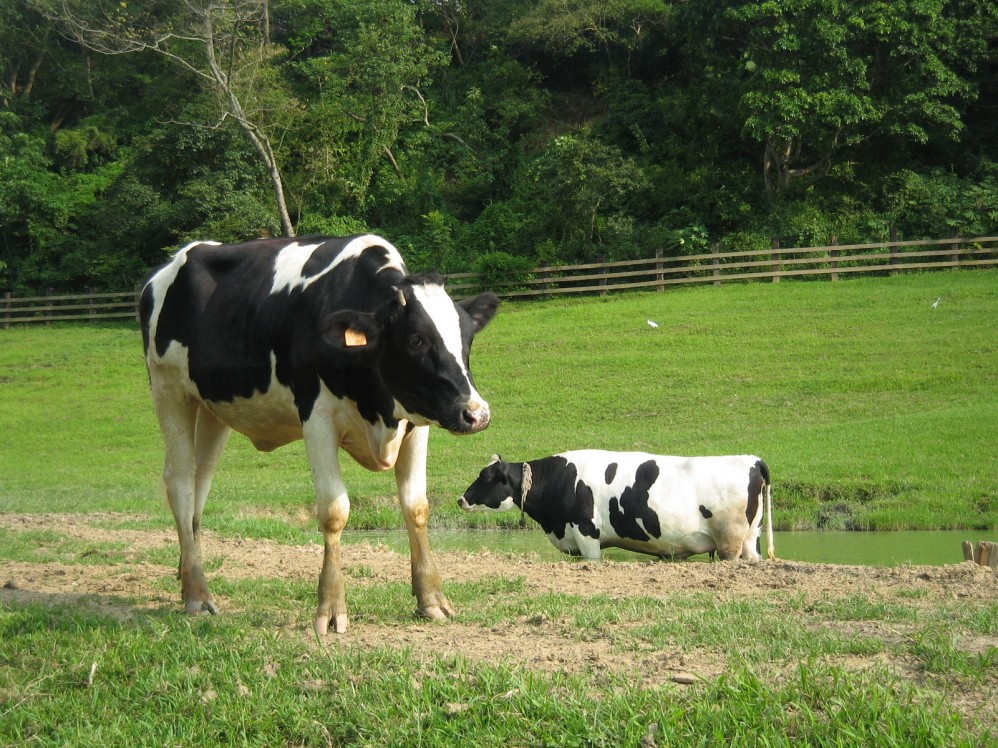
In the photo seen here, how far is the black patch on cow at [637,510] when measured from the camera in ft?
40.9

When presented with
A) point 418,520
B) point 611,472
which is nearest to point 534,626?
point 418,520

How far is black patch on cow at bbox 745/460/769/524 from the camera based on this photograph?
12.2 m

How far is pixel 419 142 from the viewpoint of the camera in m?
50.1

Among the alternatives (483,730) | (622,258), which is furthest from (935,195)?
(483,730)

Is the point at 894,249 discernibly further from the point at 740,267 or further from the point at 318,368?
the point at 318,368

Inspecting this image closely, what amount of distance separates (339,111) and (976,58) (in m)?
23.4

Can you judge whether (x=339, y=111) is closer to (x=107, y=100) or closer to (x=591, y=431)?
(x=107, y=100)

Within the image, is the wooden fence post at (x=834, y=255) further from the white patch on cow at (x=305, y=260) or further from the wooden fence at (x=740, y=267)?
the white patch on cow at (x=305, y=260)

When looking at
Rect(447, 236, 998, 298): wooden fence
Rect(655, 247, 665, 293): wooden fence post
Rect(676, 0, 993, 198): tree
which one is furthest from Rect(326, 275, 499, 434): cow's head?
Rect(676, 0, 993, 198): tree

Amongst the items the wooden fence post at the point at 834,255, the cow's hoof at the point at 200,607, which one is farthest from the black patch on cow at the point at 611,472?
the wooden fence post at the point at 834,255

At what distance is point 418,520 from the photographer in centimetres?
725

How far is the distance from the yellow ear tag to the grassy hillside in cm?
586

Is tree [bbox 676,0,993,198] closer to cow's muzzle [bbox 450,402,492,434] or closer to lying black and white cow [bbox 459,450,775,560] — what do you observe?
lying black and white cow [bbox 459,450,775,560]

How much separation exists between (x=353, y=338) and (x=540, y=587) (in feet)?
8.60
